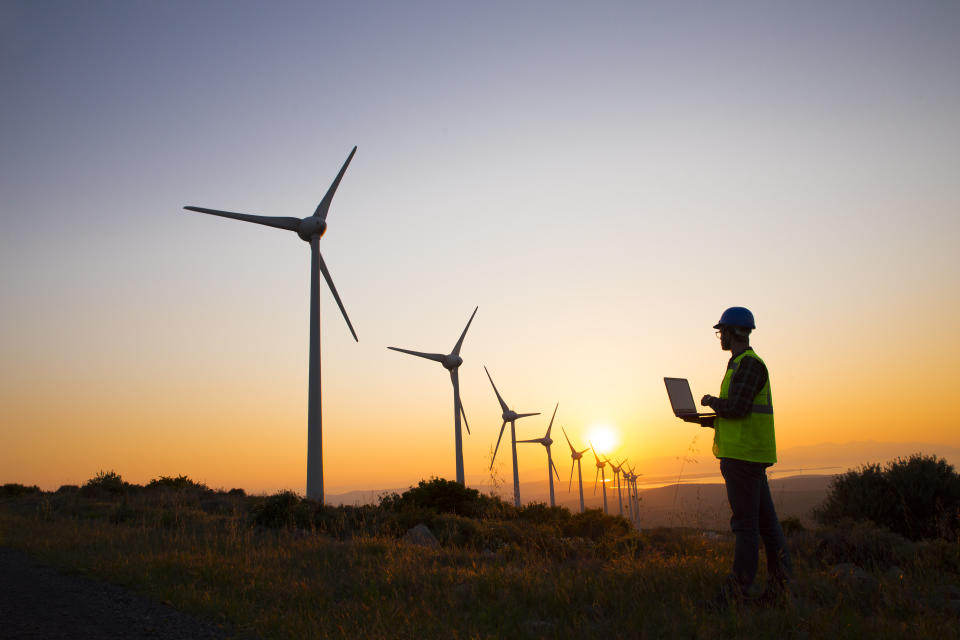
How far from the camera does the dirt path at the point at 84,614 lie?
576 centimetres

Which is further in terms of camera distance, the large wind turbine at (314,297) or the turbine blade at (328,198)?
the turbine blade at (328,198)

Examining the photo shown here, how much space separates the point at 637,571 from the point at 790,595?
1844 millimetres

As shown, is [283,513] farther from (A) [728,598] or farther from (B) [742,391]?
(B) [742,391]

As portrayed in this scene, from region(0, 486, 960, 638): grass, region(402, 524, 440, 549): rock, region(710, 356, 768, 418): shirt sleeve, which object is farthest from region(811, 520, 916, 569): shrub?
region(402, 524, 440, 549): rock

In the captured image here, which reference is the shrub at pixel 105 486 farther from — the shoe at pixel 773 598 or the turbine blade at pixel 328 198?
the shoe at pixel 773 598

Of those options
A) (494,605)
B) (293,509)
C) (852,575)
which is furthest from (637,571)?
(293,509)

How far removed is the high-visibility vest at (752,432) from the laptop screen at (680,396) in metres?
0.42

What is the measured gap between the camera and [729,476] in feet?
20.1

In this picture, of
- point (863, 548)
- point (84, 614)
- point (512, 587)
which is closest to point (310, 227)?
point (84, 614)

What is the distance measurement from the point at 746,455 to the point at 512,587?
2.93 metres

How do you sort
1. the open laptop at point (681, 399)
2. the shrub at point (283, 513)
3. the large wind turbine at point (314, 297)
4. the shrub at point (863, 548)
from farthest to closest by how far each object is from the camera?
the large wind turbine at point (314, 297) → the shrub at point (283, 513) → the shrub at point (863, 548) → the open laptop at point (681, 399)

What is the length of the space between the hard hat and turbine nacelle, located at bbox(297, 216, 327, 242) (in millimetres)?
27191

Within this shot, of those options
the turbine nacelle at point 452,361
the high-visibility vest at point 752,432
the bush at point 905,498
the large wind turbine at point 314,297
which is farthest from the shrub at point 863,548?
the turbine nacelle at point 452,361

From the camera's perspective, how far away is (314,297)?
2845 centimetres
